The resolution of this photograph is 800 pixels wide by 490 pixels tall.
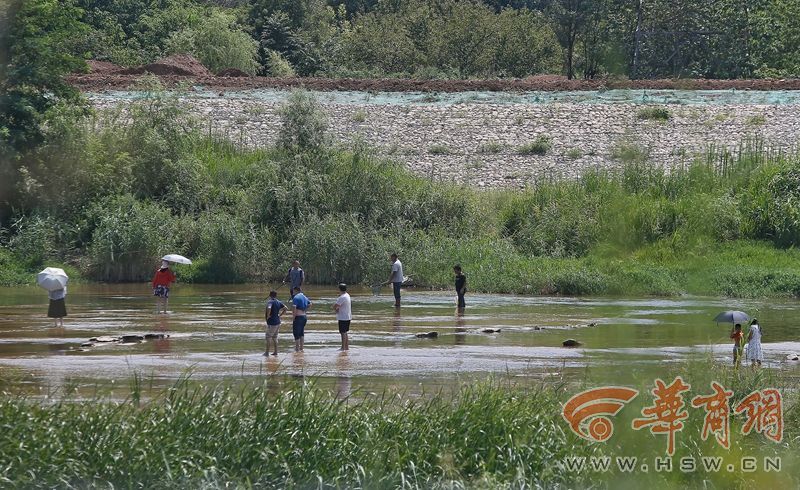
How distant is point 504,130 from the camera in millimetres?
54000

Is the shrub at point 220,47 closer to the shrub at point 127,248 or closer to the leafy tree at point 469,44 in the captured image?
the leafy tree at point 469,44

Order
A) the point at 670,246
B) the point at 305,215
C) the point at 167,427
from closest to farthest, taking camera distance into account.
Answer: the point at 167,427, the point at 670,246, the point at 305,215

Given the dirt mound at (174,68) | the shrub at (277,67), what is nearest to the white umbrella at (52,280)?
the dirt mound at (174,68)

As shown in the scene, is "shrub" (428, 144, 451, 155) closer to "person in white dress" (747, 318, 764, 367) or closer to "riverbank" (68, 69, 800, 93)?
"riverbank" (68, 69, 800, 93)

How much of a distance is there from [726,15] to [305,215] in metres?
22.0

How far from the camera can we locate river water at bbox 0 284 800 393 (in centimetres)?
2000

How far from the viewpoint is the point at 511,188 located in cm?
4819

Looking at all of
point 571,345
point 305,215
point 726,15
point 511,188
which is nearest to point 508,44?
point 726,15

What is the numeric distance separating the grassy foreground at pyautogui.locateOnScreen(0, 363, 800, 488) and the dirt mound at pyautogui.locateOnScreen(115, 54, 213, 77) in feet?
158

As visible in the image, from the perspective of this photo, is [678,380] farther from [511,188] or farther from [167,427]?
[511,188]

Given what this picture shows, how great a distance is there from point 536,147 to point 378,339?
27.4 metres
